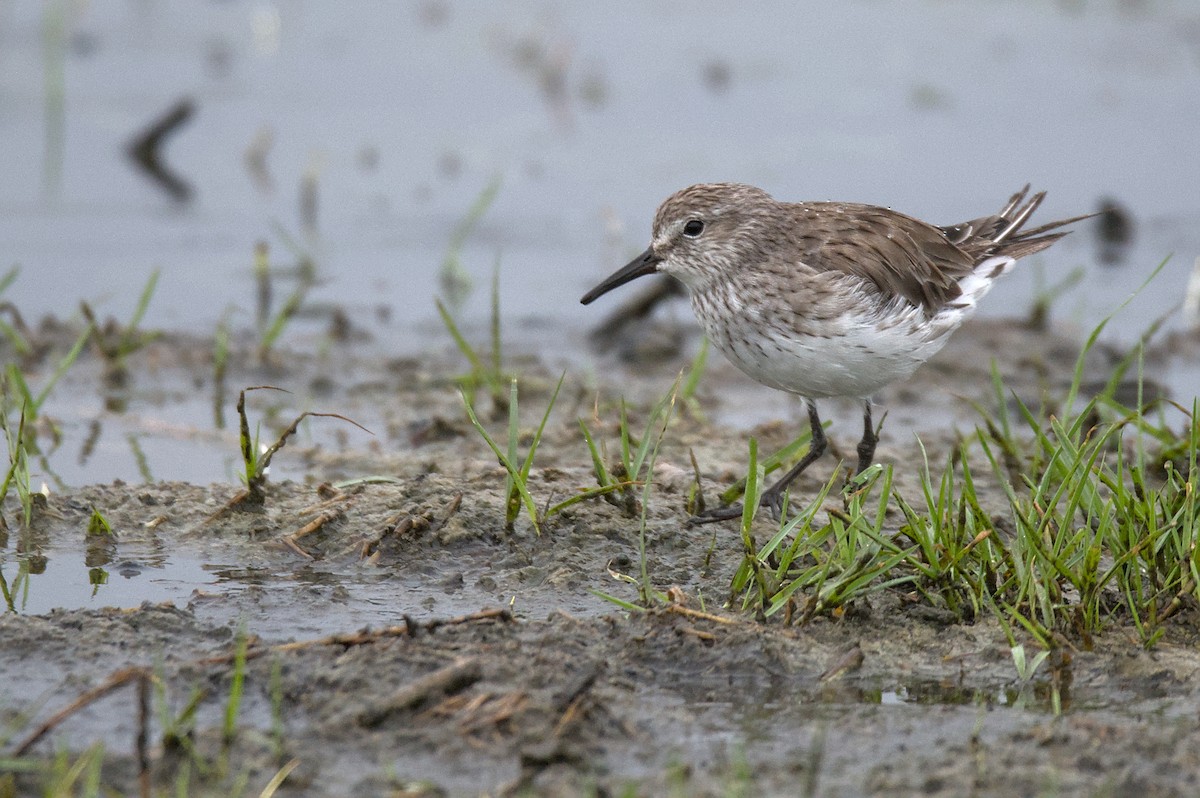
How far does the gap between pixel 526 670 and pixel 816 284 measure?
234 cm

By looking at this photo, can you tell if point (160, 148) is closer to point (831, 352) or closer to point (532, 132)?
point (532, 132)

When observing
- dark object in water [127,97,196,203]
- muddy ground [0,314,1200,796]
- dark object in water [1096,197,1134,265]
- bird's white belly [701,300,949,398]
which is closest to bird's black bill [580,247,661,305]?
bird's white belly [701,300,949,398]

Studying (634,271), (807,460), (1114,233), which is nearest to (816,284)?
(807,460)

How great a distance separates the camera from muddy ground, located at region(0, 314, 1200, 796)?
3836 mm

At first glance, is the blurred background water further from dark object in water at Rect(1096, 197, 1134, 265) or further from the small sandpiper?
the small sandpiper

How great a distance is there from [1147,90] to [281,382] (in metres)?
8.70

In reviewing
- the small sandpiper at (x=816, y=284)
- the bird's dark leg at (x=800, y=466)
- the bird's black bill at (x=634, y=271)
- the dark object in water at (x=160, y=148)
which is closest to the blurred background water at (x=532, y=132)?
the dark object in water at (x=160, y=148)

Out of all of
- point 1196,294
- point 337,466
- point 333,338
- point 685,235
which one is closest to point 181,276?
point 333,338

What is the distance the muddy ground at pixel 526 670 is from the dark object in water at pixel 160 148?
6071mm

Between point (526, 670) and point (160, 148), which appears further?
point (160, 148)

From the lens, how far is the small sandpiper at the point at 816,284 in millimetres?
5898

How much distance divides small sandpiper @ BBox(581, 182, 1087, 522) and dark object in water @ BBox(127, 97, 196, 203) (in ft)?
19.3

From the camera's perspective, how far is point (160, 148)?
469 inches

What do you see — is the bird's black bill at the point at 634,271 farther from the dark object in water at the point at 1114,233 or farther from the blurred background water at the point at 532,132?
the dark object in water at the point at 1114,233
